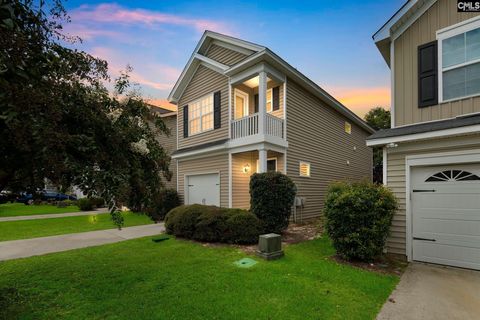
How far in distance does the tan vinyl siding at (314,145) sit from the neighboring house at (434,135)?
495 centimetres

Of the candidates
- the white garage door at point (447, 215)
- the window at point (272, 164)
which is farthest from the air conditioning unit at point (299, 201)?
the white garage door at point (447, 215)

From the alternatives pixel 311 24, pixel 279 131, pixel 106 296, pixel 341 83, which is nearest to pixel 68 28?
pixel 106 296

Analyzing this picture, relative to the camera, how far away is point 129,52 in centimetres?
1001

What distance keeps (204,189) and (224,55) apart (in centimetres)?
645

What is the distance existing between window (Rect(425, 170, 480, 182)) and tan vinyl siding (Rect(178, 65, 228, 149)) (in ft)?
25.6

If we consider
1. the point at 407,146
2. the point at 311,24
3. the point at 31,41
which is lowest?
the point at 407,146

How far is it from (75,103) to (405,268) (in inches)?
280

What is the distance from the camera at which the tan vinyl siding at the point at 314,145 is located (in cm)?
1197

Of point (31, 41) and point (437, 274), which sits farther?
point (437, 274)

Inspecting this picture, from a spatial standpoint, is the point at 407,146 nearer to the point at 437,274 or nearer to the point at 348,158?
the point at 437,274

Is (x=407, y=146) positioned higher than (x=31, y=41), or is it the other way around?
(x=31, y=41)

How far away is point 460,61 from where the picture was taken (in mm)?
6312

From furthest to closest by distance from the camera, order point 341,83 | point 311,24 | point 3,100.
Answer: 1. point 341,83
2. point 311,24
3. point 3,100

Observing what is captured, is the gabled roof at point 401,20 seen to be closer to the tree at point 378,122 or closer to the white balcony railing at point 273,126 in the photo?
the white balcony railing at point 273,126
